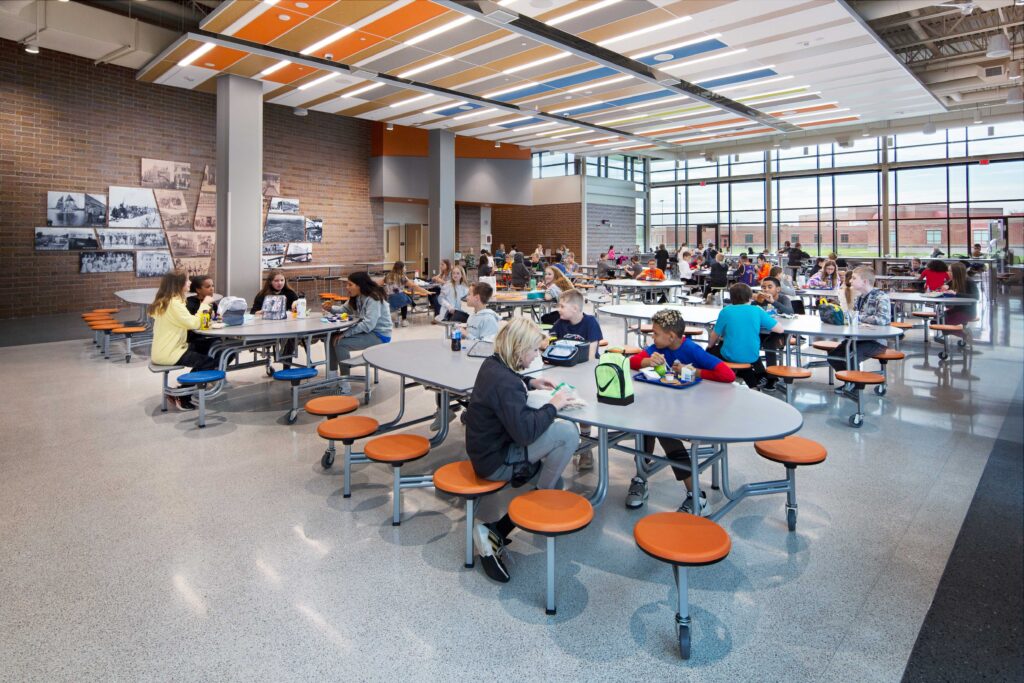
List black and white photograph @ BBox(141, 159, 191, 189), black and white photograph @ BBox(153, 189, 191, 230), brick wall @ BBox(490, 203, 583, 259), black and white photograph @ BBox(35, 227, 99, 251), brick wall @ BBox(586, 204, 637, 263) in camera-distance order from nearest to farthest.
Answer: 1. black and white photograph @ BBox(35, 227, 99, 251)
2. black and white photograph @ BBox(141, 159, 191, 189)
3. black and white photograph @ BBox(153, 189, 191, 230)
4. brick wall @ BBox(490, 203, 583, 259)
5. brick wall @ BBox(586, 204, 637, 263)

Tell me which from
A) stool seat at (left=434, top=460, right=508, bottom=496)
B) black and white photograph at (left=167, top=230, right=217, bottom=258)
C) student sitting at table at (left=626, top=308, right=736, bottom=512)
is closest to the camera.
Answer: stool seat at (left=434, top=460, right=508, bottom=496)

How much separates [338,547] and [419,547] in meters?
0.41

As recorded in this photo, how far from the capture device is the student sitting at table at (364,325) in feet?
20.1

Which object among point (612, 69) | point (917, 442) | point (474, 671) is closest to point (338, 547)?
point (474, 671)

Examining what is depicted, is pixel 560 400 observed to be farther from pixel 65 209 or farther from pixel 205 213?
pixel 205 213

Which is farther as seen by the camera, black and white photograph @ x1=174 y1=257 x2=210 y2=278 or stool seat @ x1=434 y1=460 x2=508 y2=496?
black and white photograph @ x1=174 y1=257 x2=210 y2=278

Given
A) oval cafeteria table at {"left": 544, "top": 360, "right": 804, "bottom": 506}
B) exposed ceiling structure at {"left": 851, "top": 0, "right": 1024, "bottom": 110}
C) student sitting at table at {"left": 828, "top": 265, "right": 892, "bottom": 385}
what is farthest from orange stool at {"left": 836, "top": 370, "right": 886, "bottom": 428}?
exposed ceiling structure at {"left": 851, "top": 0, "right": 1024, "bottom": 110}

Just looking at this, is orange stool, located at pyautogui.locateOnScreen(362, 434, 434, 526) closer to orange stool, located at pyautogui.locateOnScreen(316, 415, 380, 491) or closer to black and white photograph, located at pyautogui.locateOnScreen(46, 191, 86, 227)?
orange stool, located at pyautogui.locateOnScreen(316, 415, 380, 491)

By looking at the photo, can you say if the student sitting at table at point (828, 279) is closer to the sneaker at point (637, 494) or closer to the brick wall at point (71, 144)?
the sneaker at point (637, 494)

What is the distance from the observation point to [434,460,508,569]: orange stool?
2706 millimetres

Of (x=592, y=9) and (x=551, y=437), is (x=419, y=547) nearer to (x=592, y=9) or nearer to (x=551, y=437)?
(x=551, y=437)

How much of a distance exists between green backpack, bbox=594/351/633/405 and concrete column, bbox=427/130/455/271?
1249cm

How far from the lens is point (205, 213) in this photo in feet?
43.7

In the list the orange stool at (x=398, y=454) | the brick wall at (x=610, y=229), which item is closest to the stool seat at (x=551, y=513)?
the orange stool at (x=398, y=454)
